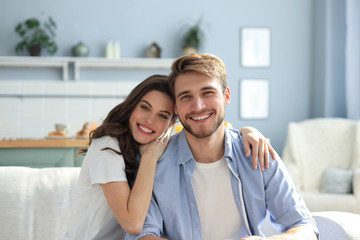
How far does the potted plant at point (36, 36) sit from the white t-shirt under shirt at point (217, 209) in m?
3.99

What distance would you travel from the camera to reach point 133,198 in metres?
1.45

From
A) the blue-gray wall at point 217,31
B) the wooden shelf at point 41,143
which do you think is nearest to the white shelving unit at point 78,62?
the blue-gray wall at point 217,31

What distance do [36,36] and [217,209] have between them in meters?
4.15

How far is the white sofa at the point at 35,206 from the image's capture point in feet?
5.60

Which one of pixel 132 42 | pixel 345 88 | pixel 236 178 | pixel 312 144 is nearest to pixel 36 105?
pixel 132 42

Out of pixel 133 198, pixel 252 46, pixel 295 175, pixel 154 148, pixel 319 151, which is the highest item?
pixel 252 46

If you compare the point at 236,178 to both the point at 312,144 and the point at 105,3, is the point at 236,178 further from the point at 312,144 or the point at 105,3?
the point at 105,3

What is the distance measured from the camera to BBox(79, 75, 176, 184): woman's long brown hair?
1610 millimetres

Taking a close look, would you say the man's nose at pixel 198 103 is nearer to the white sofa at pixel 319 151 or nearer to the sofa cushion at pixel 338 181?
the sofa cushion at pixel 338 181

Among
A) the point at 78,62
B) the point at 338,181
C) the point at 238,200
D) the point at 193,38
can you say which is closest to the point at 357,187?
the point at 338,181

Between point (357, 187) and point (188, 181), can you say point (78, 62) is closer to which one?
point (357, 187)

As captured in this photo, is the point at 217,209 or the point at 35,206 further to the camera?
the point at 35,206

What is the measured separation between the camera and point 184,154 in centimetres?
159

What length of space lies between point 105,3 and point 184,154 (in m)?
4.11
